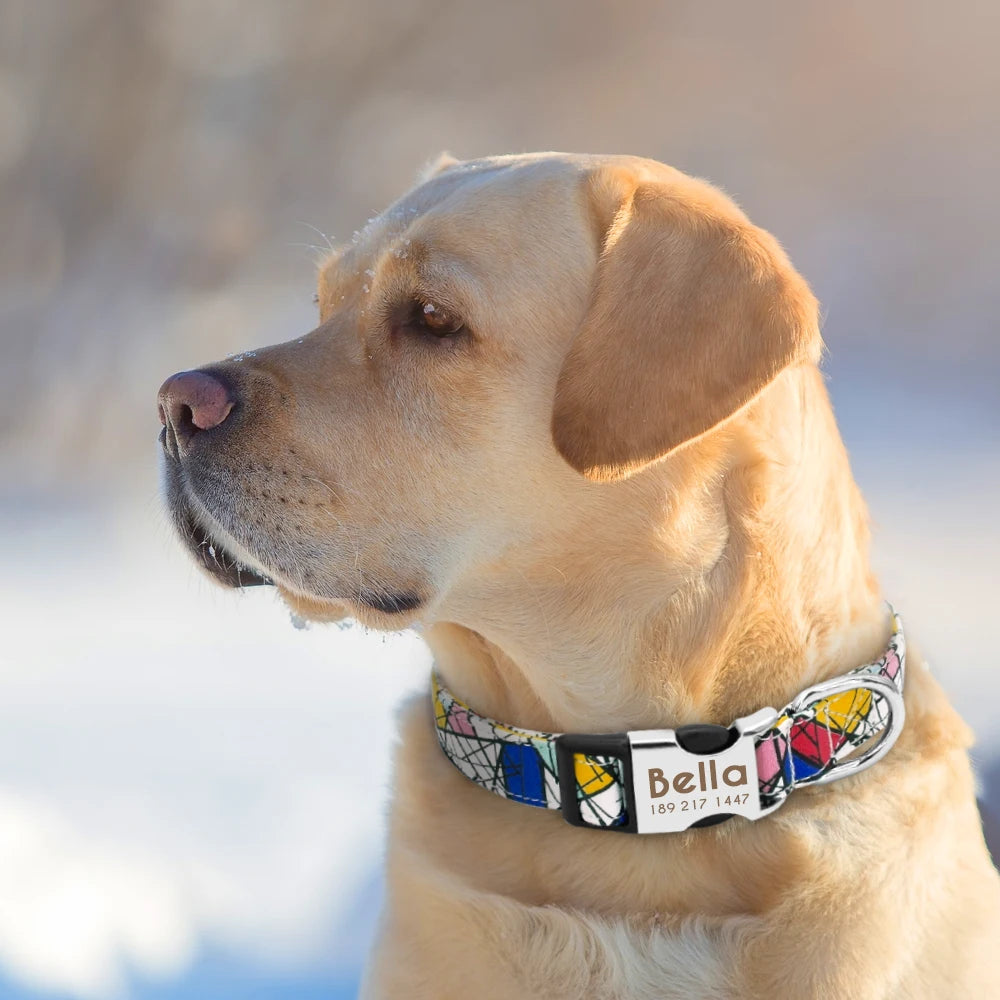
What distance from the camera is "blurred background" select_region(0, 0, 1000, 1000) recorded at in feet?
8.49

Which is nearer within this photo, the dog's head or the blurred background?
the dog's head

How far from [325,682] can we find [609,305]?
1887mm

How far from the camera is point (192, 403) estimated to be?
116 cm

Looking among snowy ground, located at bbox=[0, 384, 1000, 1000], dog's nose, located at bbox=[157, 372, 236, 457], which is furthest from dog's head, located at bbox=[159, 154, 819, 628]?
snowy ground, located at bbox=[0, 384, 1000, 1000]

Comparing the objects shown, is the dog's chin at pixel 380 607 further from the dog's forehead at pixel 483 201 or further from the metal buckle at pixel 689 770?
the dog's forehead at pixel 483 201

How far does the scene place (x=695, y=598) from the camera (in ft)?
3.97

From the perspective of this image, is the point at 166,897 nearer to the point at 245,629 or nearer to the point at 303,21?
the point at 245,629

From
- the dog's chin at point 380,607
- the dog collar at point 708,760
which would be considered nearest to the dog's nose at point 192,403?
the dog's chin at point 380,607

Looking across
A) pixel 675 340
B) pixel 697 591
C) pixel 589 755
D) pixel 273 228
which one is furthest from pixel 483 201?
pixel 273 228

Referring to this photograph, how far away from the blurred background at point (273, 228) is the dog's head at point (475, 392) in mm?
1468

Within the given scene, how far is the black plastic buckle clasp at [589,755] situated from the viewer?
114 centimetres

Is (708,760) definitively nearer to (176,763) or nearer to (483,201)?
(483,201)

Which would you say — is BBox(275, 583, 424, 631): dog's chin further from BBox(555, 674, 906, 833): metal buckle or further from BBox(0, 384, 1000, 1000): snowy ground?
BBox(0, 384, 1000, 1000): snowy ground

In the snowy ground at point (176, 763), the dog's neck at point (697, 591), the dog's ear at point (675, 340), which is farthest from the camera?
the snowy ground at point (176, 763)
